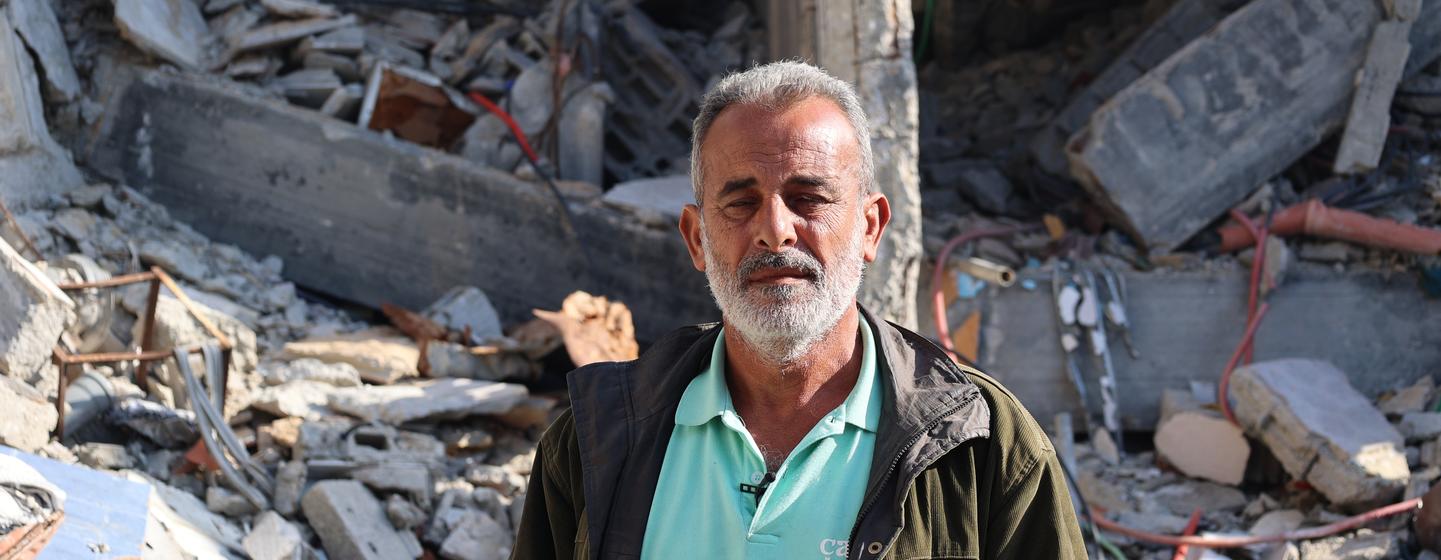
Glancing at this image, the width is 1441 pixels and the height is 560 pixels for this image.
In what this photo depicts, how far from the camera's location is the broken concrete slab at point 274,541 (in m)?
4.47

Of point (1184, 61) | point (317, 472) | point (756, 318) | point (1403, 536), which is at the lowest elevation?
point (1403, 536)

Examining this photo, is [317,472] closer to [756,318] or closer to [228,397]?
[228,397]

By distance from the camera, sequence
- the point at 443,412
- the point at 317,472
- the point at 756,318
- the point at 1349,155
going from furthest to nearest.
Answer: the point at 1349,155
the point at 443,412
the point at 317,472
the point at 756,318

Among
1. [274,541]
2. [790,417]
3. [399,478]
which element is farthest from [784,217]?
[399,478]

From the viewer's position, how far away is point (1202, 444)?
6391 mm

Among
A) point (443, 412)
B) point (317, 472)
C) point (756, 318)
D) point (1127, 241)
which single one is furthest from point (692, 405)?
point (1127, 241)

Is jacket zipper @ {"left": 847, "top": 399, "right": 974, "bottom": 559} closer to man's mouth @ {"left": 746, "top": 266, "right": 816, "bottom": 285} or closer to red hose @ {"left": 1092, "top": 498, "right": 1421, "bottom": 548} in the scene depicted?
man's mouth @ {"left": 746, "top": 266, "right": 816, "bottom": 285}

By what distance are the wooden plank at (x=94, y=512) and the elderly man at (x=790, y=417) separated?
199 cm

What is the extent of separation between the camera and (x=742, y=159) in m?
2.32

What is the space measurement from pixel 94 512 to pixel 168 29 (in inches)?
163

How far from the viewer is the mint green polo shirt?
83.9 inches

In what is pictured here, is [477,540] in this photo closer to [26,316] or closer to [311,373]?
[311,373]

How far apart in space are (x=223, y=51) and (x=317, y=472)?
3.45 meters

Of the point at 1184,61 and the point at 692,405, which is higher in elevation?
the point at 1184,61
